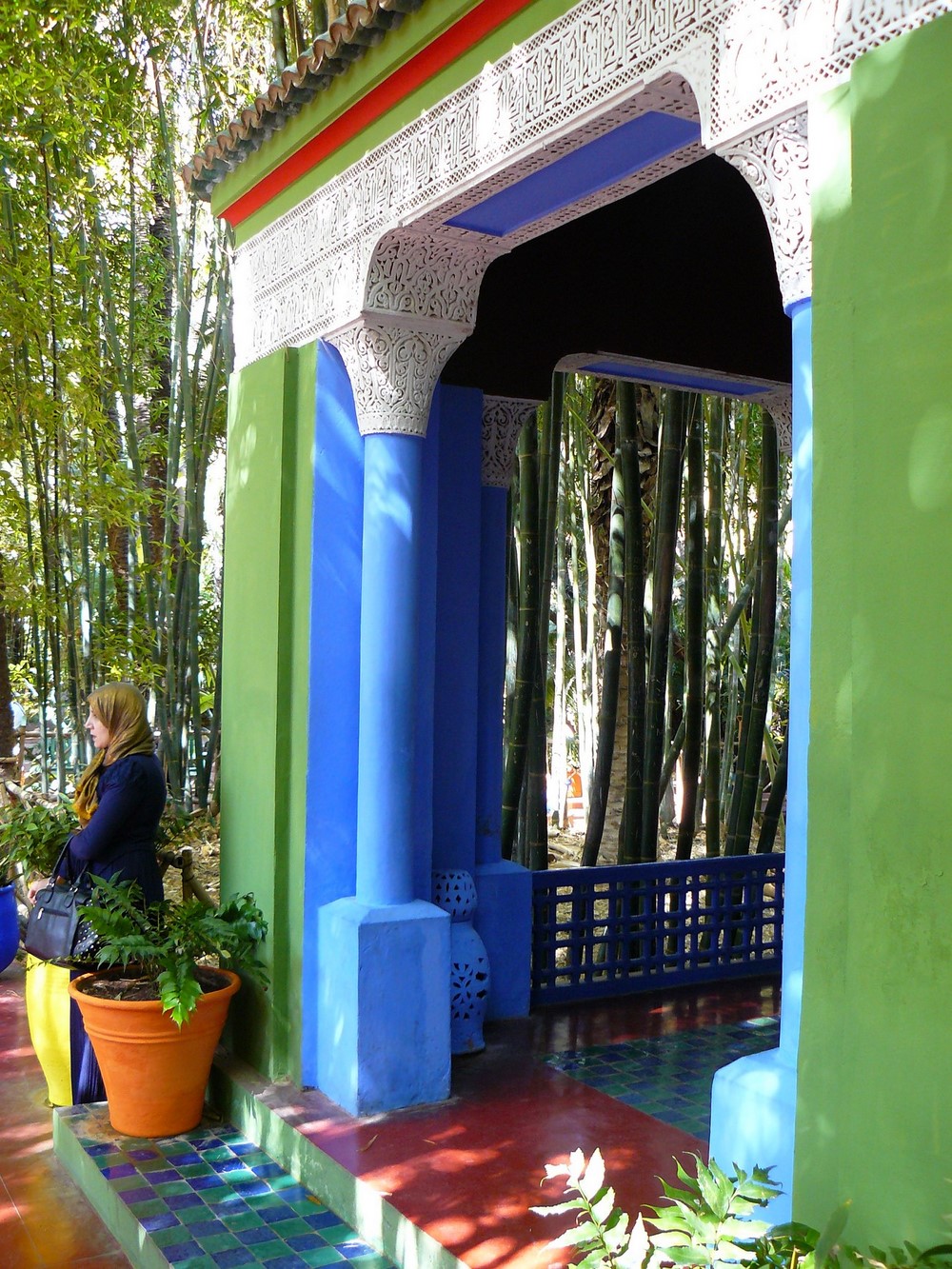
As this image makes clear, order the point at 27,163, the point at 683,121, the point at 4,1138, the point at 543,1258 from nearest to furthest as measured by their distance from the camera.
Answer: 1. the point at 543,1258
2. the point at 683,121
3. the point at 4,1138
4. the point at 27,163

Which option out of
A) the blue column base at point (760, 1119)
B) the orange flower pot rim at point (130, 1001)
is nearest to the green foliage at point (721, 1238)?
the blue column base at point (760, 1119)

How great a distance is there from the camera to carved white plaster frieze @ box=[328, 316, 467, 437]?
4367 mm

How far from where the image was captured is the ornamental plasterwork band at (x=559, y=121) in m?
2.68

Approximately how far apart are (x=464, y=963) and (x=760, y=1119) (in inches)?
90.4

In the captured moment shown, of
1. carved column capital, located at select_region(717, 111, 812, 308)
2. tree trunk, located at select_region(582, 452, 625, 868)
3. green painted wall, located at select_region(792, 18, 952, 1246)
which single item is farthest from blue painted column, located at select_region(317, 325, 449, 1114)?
tree trunk, located at select_region(582, 452, 625, 868)

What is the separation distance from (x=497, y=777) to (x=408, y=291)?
210 cm

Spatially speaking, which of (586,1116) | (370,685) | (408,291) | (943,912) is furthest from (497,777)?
(943,912)

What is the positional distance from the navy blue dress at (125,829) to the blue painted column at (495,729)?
53.4 inches

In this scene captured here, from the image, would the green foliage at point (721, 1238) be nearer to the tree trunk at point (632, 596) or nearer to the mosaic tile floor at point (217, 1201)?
the mosaic tile floor at point (217, 1201)

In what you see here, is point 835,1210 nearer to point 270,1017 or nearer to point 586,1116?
Result: point 586,1116

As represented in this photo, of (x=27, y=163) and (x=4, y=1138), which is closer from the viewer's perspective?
(x=4, y=1138)

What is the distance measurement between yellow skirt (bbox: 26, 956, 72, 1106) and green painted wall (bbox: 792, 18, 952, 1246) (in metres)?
2.99

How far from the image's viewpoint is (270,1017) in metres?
4.55

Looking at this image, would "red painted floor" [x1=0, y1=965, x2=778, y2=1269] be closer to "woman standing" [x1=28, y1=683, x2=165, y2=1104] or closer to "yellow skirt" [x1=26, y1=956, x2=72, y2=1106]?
"yellow skirt" [x1=26, y1=956, x2=72, y2=1106]
